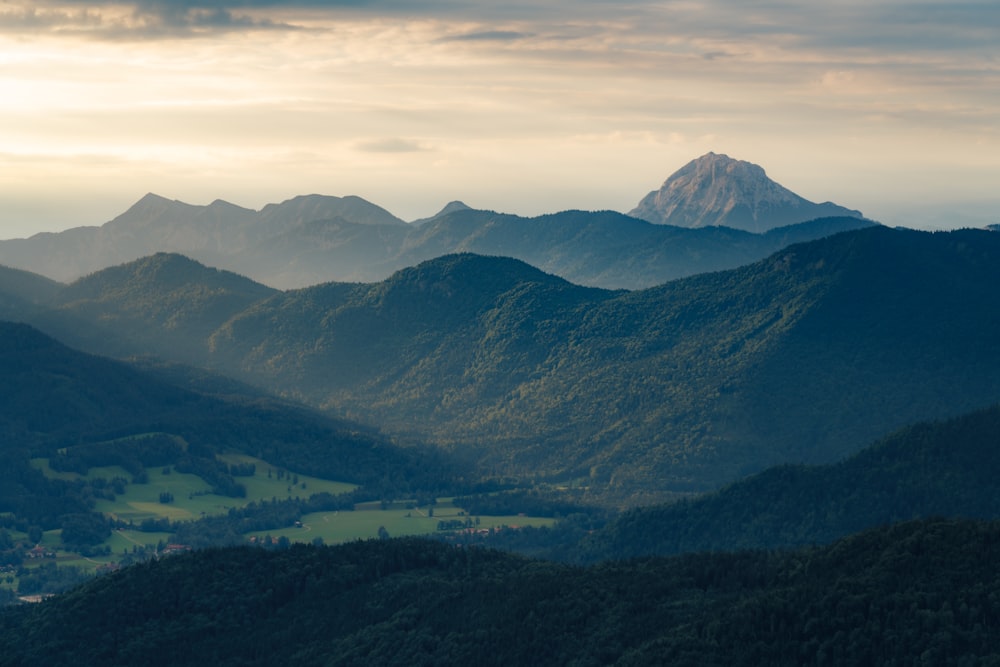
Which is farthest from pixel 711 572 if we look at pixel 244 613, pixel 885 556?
pixel 244 613

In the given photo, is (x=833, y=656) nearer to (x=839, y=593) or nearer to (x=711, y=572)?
(x=839, y=593)

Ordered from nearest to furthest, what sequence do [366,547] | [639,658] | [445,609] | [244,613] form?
[639,658], [445,609], [244,613], [366,547]

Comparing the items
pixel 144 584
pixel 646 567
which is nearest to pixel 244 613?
pixel 144 584

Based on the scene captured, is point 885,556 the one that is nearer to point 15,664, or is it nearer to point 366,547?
point 366,547

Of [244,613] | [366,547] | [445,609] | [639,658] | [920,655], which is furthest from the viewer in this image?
[366,547]

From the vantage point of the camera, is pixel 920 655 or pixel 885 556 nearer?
pixel 920 655

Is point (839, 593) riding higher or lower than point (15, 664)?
higher
